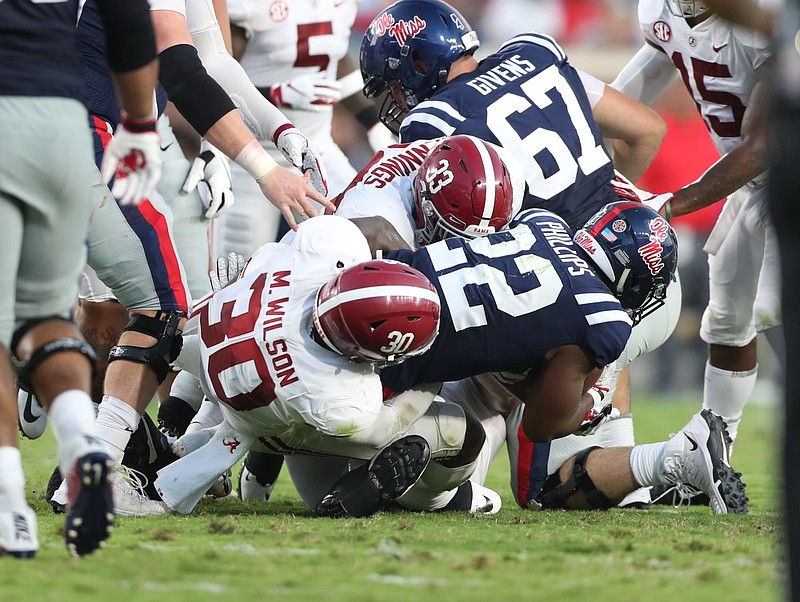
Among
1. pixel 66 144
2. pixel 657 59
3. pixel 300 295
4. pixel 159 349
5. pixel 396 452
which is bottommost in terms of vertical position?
pixel 396 452

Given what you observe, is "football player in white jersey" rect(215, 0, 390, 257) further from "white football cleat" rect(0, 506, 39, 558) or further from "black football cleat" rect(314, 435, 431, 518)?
"white football cleat" rect(0, 506, 39, 558)

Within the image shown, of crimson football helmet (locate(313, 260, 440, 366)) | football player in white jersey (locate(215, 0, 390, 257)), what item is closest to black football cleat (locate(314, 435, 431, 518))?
crimson football helmet (locate(313, 260, 440, 366))

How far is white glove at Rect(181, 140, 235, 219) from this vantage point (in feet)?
14.4

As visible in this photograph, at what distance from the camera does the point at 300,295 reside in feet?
11.6

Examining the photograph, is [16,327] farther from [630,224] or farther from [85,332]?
[630,224]

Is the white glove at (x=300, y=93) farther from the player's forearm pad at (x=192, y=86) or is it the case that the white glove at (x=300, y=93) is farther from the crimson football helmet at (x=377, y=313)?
the crimson football helmet at (x=377, y=313)

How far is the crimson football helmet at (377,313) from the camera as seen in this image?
329 cm

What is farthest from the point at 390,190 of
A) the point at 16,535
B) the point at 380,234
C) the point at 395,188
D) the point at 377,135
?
the point at 377,135

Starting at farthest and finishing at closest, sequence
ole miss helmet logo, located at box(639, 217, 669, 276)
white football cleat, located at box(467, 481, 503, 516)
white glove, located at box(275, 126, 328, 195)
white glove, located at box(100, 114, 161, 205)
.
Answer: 1. white glove, located at box(275, 126, 328, 195)
2. white football cleat, located at box(467, 481, 503, 516)
3. ole miss helmet logo, located at box(639, 217, 669, 276)
4. white glove, located at box(100, 114, 161, 205)

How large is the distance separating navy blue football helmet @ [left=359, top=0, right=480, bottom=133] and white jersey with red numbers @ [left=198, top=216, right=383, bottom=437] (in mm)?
1202

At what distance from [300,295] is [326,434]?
16.6 inches

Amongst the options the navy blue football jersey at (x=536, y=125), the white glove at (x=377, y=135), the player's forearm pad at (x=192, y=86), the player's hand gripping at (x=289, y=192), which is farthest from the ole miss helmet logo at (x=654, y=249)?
the white glove at (x=377, y=135)

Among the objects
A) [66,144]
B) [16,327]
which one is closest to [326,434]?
[16,327]

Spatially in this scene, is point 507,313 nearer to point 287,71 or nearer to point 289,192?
point 289,192
